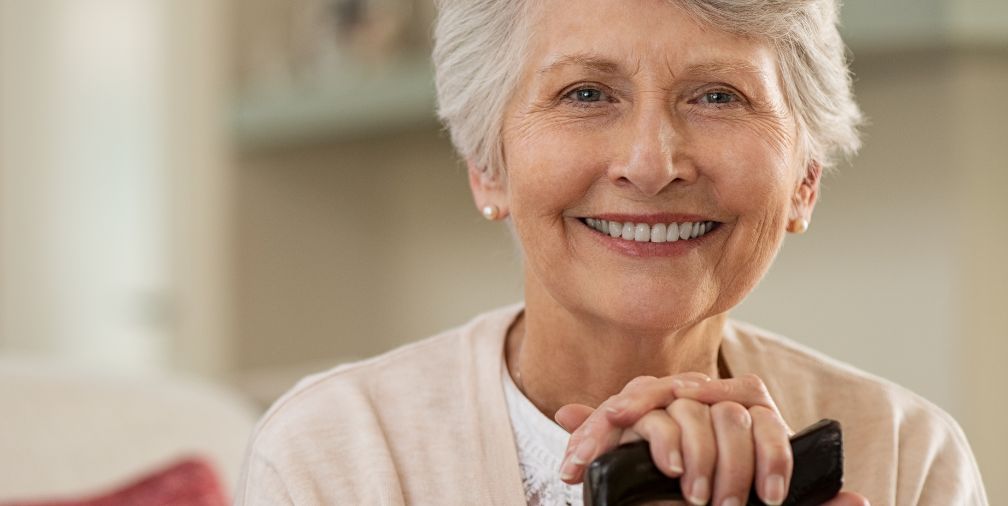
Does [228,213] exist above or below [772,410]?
below

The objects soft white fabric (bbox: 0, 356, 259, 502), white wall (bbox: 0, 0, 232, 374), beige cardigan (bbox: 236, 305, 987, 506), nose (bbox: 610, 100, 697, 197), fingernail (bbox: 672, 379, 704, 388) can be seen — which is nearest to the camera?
fingernail (bbox: 672, 379, 704, 388)

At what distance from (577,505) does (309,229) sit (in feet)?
11.2

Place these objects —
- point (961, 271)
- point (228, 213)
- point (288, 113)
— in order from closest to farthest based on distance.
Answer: point (961, 271)
point (288, 113)
point (228, 213)

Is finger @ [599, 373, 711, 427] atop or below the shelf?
atop

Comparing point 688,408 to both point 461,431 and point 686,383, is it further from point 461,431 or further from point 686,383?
point 461,431

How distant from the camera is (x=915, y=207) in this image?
324 cm

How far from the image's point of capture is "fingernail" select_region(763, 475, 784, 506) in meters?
0.98

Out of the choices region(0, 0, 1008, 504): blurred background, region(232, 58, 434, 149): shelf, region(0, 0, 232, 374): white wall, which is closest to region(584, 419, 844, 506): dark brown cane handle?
region(232, 58, 434, 149): shelf

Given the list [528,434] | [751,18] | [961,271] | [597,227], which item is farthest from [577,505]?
[961,271]

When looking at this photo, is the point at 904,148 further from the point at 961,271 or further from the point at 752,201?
the point at 752,201

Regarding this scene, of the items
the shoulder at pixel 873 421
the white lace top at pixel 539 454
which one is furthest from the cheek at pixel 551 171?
the shoulder at pixel 873 421

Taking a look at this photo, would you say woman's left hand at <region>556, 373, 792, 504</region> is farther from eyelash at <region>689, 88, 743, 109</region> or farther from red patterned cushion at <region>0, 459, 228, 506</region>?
red patterned cushion at <region>0, 459, 228, 506</region>

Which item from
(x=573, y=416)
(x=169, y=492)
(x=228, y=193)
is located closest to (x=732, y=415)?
(x=573, y=416)

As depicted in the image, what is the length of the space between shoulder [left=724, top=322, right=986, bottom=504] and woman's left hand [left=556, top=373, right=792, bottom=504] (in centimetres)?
39
